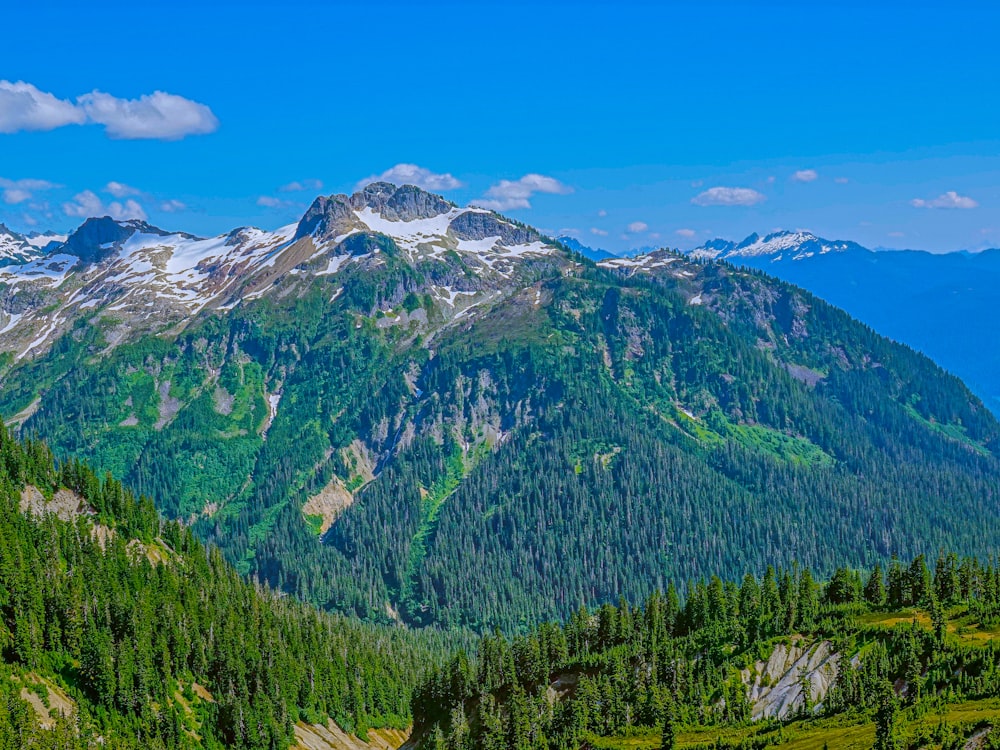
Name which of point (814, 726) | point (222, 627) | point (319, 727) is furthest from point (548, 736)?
point (222, 627)

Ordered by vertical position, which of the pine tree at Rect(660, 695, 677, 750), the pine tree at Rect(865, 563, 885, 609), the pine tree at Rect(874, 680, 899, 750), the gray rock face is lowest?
the pine tree at Rect(660, 695, 677, 750)

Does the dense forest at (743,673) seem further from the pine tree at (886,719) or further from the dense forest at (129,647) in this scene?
the dense forest at (129,647)

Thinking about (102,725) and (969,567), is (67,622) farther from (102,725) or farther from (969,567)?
(969,567)

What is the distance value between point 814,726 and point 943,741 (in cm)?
2320

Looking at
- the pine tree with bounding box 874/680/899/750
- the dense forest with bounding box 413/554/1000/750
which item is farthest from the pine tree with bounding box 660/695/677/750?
the pine tree with bounding box 874/680/899/750

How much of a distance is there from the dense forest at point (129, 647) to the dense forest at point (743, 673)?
27158mm

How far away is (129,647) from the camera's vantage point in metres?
144

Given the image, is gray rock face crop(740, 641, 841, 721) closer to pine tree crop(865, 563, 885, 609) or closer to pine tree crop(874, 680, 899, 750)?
pine tree crop(874, 680, 899, 750)

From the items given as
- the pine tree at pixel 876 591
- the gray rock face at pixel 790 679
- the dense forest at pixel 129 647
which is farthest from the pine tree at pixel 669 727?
the dense forest at pixel 129 647

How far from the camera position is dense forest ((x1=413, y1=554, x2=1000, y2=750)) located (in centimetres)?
10412

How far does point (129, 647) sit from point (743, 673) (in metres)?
92.5

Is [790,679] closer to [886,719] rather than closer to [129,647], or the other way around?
[886,719]

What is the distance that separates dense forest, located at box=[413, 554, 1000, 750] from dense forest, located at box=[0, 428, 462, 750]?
2716cm

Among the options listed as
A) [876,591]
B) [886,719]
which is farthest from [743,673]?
[886,719]
